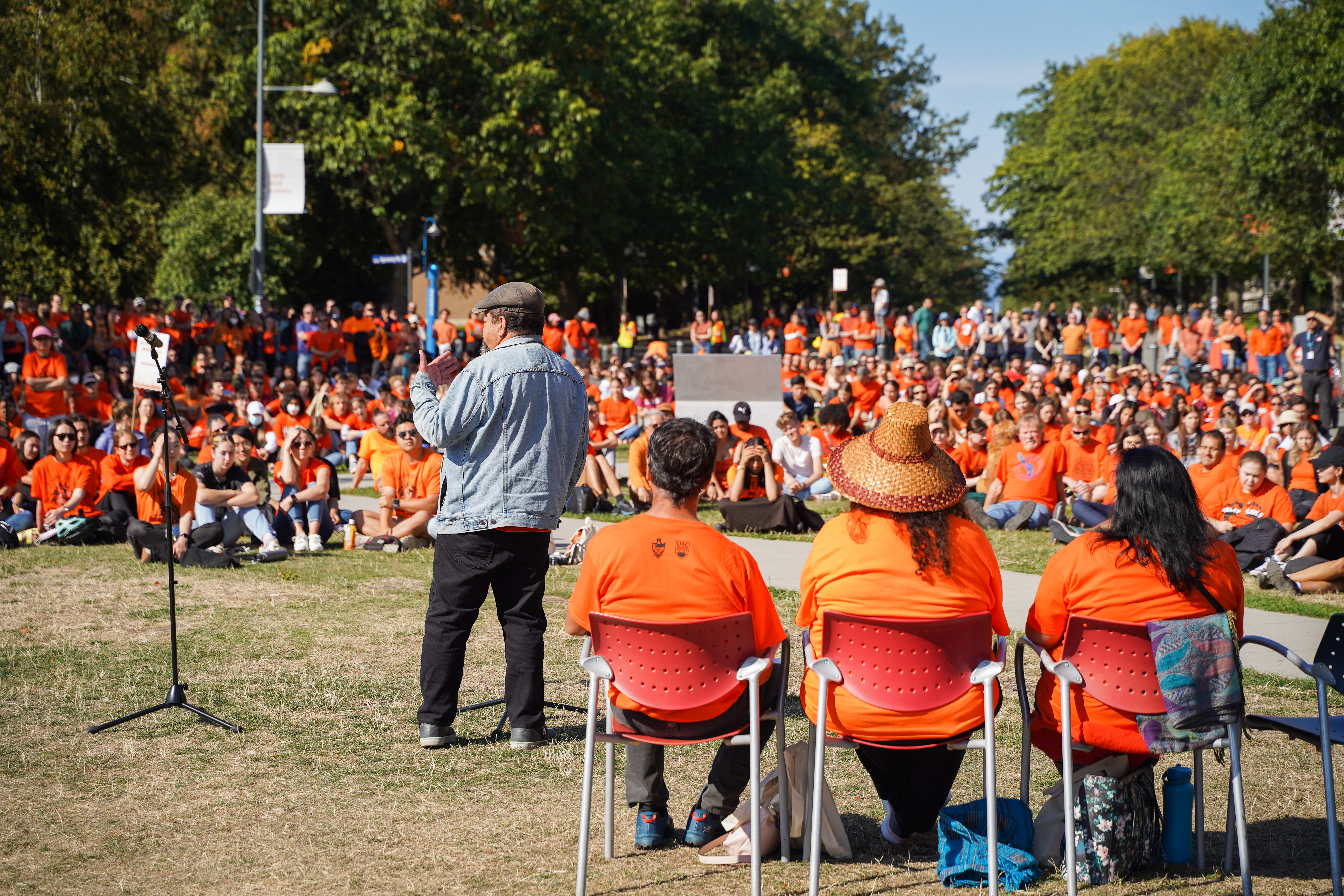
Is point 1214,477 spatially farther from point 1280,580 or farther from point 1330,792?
point 1330,792

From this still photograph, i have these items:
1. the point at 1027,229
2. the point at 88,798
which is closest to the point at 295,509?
the point at 88,798

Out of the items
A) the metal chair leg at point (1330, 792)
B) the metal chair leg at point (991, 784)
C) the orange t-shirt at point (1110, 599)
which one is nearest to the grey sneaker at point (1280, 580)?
the metal chair leg at point (1330, 792)

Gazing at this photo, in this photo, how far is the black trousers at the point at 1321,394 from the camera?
18.8 meters

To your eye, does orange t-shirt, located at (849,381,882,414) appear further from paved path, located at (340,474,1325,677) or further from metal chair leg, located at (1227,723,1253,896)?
metal chair leg, located at (1227,723,1253,896)

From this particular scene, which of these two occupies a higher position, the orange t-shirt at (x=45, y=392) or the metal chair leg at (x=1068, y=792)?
the orange t-shirt at (x=45, y=392)

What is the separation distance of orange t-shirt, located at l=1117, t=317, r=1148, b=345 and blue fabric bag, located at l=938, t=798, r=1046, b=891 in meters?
22.0

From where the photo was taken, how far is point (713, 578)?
4160mm

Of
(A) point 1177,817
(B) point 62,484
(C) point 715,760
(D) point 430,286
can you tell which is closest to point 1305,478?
(A) point 1177,817

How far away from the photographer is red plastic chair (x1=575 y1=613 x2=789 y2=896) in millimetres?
3936

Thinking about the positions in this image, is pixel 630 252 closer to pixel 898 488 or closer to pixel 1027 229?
pixel 1027 229

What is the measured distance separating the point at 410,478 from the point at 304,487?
1019 mm

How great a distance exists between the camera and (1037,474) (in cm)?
1232

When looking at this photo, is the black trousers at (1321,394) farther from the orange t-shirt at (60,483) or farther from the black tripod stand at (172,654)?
the black tripod stand at (172,654)

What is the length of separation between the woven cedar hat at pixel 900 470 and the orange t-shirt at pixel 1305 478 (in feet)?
27.2
